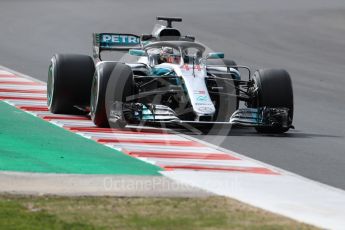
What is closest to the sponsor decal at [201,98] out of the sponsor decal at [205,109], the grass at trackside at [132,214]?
the sponsor decal at [205,109]

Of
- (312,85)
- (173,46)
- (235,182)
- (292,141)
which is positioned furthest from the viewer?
(312,85)

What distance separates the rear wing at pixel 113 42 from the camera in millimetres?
16953

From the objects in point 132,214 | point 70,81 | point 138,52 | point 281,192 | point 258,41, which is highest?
point 138,52

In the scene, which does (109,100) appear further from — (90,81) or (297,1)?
(297,1)

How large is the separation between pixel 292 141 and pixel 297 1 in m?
23.8

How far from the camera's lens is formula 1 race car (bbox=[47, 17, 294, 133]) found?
14469mm

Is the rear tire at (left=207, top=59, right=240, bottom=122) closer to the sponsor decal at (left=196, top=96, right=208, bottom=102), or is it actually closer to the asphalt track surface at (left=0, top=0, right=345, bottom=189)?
the asphalt track surface at (left=0, top=0, right=345, bottom=189)

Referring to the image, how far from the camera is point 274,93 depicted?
15.1 meters

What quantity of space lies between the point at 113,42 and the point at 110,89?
8.80 feet

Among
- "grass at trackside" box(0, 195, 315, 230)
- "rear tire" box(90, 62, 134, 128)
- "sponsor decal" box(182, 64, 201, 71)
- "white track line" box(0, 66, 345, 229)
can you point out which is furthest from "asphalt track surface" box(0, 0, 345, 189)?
"grass at trackside" box(0, 195, 315, 230)

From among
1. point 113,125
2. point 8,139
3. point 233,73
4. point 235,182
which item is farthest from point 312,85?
point 235,182

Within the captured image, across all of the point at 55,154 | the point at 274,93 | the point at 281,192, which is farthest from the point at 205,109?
the point at 281,192

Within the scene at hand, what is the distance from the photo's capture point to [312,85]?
22.3 meters

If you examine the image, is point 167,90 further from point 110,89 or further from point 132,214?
point 132,214
